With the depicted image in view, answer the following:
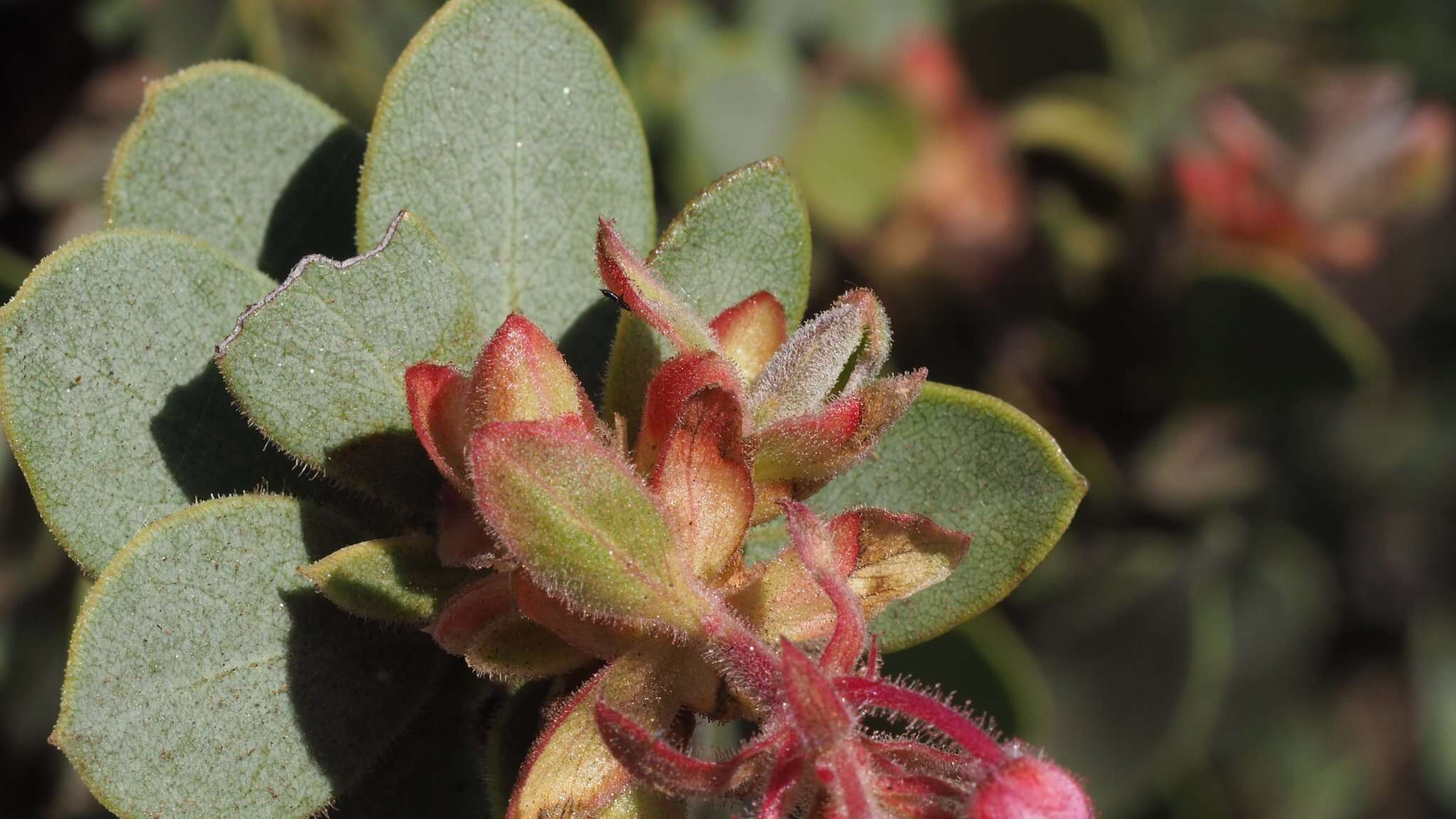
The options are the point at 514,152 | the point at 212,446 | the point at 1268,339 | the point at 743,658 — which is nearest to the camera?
the point at 743,658

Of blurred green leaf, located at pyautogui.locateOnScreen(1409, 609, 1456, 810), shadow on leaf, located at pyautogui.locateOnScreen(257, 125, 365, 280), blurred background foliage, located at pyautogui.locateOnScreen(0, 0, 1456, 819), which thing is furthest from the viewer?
blurred green leaf, located at pyautogui.locateOnScreen(1409, 609, 1456, 810)

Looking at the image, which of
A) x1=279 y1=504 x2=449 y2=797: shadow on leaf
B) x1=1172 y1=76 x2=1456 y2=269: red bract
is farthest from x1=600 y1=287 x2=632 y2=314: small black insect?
x1=1172 y1=76 x2=1456 y2=269: red bract

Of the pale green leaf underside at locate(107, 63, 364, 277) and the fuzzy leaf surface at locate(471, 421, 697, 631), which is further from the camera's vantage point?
the pale green leaf underside at locate(107, 63, 364, 277)

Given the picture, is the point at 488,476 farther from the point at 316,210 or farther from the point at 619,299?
the point at 316,210

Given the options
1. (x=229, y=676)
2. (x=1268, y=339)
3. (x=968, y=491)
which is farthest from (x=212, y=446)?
(x=1268, y=339)

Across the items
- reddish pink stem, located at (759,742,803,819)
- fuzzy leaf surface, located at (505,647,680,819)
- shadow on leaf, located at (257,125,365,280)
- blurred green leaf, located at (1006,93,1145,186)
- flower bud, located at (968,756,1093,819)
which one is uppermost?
shadow on leaf, located at (257,125,365,280)

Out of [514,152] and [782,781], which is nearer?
[782,781]

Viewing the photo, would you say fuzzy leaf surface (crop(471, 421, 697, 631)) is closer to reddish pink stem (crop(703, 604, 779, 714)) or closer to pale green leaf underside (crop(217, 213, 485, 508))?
reddish pink stem (crop(703, 604, 779, 714))

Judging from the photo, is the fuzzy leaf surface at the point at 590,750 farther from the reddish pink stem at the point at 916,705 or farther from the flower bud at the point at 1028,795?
the flower bud at the point at 1028,795
